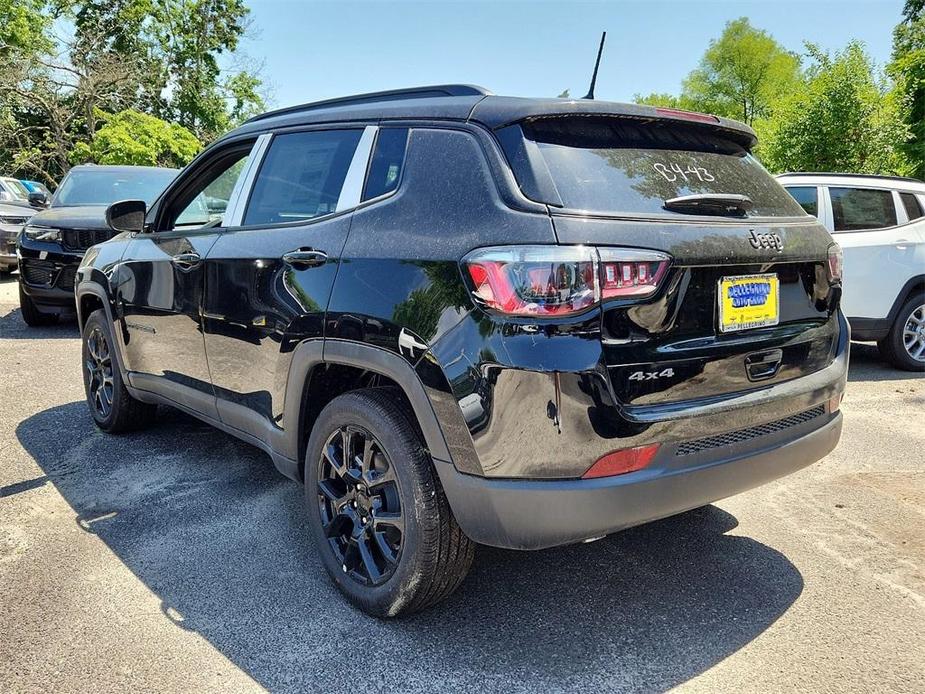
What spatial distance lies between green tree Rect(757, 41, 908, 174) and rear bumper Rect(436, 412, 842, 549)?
12.3 m

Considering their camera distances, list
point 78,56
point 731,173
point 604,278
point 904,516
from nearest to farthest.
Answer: point 604,278, point 731,173, point 904,516, point 78,56

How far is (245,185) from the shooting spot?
349cm

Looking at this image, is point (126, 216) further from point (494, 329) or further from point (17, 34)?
point (17, 34)

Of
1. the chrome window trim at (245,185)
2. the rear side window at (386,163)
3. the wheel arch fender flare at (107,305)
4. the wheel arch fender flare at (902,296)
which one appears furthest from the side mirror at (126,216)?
the wheel arch fender flare at (902,296)

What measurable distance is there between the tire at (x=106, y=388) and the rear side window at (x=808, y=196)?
5.59 metres

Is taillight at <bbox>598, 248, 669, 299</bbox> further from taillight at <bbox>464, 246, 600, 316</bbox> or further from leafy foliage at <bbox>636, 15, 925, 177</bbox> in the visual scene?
leafy foliage at <bbox>636, 15, 925, 177</bbox>

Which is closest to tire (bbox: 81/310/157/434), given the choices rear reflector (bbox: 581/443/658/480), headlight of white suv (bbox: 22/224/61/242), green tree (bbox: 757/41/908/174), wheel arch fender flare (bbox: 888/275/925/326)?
rear reflector (bbox: 581/443/658/480)

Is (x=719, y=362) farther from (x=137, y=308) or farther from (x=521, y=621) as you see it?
(x=137, y=308)

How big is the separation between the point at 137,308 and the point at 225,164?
96cm

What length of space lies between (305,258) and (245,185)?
33.3 inches

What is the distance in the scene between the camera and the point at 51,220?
26.6 feet

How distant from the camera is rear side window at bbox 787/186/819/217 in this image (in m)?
6.66

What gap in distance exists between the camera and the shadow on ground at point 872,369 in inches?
257

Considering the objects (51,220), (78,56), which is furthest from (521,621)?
(78,56)
